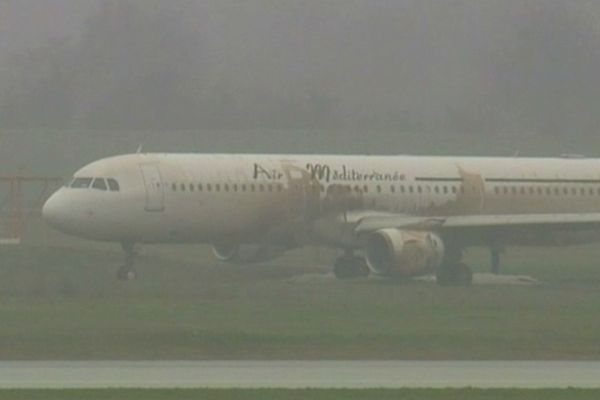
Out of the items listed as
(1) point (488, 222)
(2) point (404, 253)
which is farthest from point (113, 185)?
(1) point (488, 222)

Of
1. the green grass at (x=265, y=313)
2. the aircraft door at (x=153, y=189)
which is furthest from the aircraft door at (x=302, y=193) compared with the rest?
the aircraft door at (x=153, y=189)

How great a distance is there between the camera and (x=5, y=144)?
8369 centimetres

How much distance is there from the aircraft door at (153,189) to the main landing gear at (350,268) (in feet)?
16.2

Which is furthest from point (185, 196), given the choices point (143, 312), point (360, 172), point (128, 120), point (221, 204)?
point (128, 120)

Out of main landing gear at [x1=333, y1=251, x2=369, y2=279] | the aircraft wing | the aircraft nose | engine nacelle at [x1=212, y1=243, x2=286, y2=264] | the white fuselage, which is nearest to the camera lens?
the aircraft nose

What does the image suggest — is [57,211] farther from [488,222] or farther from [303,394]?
[303,394]

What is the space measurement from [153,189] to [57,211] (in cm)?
233

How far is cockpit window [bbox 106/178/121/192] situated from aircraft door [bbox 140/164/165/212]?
2.18ft

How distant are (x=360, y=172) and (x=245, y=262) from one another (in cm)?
372

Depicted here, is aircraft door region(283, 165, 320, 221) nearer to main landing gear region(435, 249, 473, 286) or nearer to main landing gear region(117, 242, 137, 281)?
main landing gear region(435, 249, 473, 286)

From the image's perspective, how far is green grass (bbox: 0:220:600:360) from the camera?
33.6 m

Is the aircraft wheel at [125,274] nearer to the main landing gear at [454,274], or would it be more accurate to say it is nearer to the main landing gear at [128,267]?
the main landing gear at [128,267]

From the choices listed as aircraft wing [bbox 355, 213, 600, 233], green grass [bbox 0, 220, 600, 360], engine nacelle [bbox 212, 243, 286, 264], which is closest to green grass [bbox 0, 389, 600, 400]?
green grass [bbox 0, 220, 600, 360]

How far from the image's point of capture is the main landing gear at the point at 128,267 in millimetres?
53500
